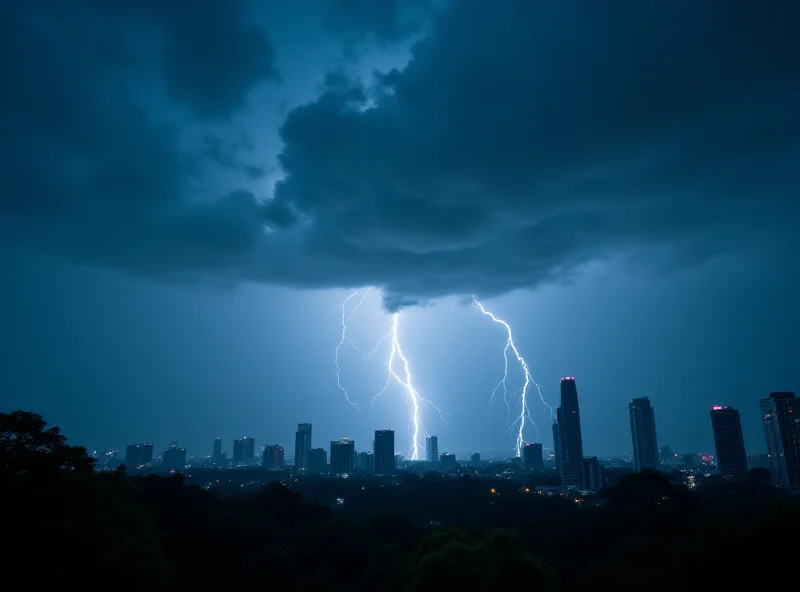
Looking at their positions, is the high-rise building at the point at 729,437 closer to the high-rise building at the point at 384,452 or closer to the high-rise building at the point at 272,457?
the high-rise building at the point at 384,452

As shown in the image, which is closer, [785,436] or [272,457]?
[785,436]

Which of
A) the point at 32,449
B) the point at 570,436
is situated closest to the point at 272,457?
the point at 570,436

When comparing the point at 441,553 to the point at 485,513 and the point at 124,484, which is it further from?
the point at 485,513

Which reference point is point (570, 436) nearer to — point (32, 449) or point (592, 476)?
point (592, 476)

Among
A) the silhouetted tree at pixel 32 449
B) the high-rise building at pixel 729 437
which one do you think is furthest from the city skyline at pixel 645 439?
the silhouetted tree at pixel 32 449

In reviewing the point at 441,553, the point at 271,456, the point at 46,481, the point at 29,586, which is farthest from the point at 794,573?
the point at 271,456

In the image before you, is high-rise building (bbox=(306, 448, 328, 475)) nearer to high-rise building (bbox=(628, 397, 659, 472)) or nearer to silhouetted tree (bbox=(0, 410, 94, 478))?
high-rise building (bbox=(628, 397, 659, 472))

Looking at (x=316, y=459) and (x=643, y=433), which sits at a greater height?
(x=643, y=433)
